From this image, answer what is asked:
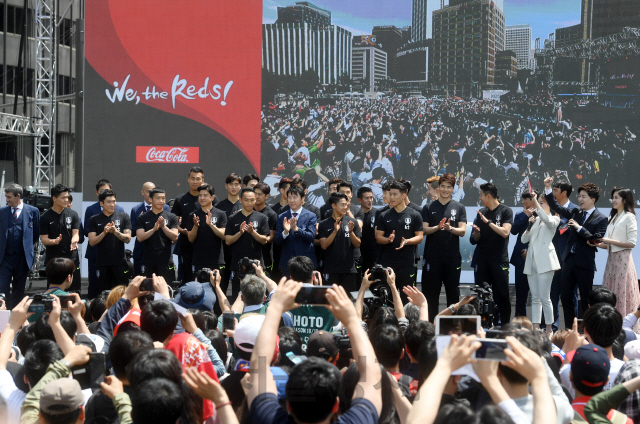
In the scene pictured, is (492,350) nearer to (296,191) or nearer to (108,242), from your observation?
(296,191)

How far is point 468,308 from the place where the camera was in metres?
3.86

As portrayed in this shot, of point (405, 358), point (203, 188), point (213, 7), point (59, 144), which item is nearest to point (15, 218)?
point (203, 188)

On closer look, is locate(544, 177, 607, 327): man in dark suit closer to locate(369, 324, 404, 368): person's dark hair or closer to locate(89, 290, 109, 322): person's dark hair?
locate(369, 324, 404, 368): person's dark hair

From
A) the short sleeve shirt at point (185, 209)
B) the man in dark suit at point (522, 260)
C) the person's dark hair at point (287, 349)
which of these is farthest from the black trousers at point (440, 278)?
the person's dark hair at point (287, 349)

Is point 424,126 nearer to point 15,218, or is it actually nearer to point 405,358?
point 15,218

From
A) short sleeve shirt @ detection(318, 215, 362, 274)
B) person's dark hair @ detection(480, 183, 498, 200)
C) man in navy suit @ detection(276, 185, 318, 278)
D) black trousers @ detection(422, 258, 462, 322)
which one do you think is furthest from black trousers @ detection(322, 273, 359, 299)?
person's dark hair @ detection(480, 183, 498, 200)

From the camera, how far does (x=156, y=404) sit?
70.7 inches

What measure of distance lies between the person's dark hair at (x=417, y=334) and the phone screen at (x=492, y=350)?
121 cm

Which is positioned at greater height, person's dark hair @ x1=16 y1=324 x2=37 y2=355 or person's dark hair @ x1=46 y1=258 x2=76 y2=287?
person's dark hair @ x1=46 y1=258 x2=76 y2=287

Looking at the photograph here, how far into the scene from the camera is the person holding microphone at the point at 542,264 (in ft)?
21.2

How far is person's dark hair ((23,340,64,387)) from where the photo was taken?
255 centimetres

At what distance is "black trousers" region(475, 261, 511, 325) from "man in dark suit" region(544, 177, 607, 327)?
602 mm

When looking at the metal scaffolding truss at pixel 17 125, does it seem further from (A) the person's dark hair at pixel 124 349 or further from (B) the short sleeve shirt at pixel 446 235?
(A) the person's dark hair at pixel 124 349

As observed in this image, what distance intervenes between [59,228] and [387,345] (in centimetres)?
583
